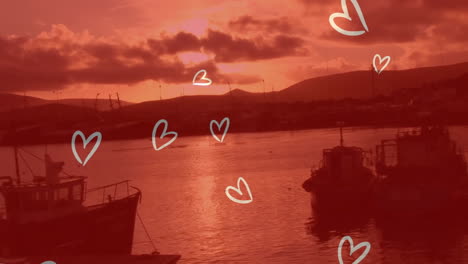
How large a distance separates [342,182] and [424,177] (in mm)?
6681

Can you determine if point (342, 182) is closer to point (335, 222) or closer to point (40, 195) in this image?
point (335, 222)

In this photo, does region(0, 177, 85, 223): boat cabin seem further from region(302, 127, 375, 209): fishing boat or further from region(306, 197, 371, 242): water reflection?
region(302, 127, 375, 209): fishing boat

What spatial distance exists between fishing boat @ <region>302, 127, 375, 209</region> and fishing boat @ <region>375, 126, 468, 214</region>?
1.54m

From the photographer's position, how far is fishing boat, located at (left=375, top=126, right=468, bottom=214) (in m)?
44.1

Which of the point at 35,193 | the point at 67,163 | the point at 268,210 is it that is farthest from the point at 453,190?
the point at 67,163

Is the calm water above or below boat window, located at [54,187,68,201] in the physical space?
below

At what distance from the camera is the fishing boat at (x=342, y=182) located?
157ft

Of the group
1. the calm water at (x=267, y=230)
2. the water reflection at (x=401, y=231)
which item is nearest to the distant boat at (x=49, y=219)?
the calm water at (x=267, y=230)

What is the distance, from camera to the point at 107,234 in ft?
117

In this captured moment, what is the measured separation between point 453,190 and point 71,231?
28.4 metres

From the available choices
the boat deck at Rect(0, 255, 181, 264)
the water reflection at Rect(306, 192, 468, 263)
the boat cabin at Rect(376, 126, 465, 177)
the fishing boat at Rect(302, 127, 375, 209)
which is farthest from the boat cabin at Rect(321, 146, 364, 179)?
the boat deck at Rect(0, 255, 181, 264)
